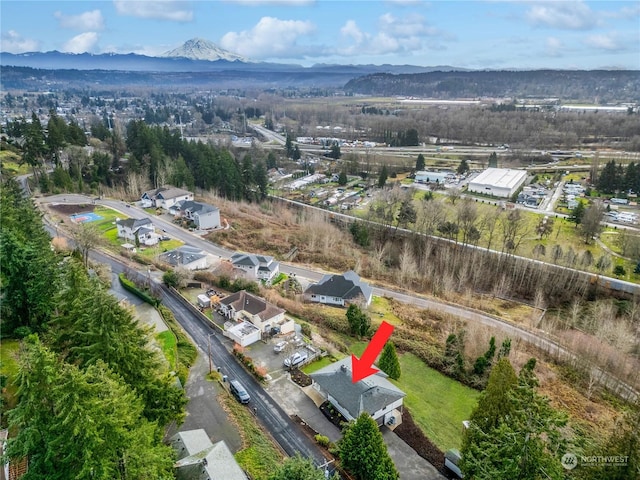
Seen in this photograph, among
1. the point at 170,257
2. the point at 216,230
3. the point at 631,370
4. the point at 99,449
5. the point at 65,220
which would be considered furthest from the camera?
the point at 216,230

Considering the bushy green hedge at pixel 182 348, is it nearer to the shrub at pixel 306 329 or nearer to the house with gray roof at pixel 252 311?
the house with gray roof at pixel 252 311

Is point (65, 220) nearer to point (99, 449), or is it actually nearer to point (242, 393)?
point (242, 393)

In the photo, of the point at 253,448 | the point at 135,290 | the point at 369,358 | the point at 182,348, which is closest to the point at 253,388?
the point at 253,448

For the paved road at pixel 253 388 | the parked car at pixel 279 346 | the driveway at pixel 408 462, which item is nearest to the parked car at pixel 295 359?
the parked car at pixel 279 346

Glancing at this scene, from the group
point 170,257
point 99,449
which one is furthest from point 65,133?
point 99,449

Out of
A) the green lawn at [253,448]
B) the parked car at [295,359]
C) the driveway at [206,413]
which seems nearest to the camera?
the green lawn at [253,448]

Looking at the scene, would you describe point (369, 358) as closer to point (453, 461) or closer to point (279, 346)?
point (279, 346)
